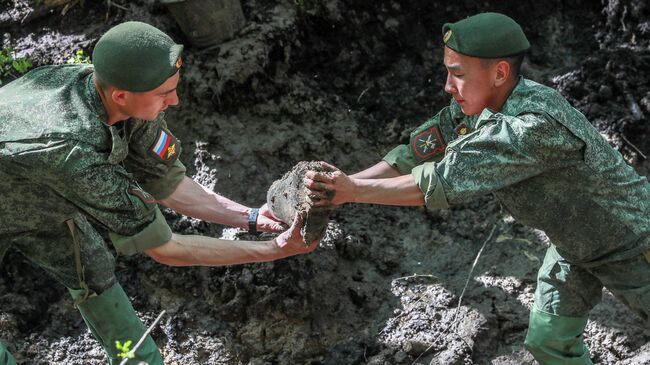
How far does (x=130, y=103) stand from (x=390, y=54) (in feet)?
8.76

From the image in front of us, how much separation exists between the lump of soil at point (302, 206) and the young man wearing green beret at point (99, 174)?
0.06 meters

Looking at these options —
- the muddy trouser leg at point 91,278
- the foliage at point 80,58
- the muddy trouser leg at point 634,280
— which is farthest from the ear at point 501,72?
the foliage at point 80,58

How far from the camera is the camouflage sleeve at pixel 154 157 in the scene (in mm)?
3799

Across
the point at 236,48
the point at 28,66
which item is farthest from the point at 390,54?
the point at 28,66

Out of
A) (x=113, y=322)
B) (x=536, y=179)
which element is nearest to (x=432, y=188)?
(x=536, y=179)

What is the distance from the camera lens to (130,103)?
339 cm

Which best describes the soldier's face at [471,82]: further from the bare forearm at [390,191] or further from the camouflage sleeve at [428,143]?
the bare forearm at [390,191]

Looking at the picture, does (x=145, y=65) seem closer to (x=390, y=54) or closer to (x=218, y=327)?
(x=218, y=327)

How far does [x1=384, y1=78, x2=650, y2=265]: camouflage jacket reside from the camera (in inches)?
123

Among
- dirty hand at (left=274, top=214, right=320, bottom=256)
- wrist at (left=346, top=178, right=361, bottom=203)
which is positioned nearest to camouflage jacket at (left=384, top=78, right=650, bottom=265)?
wrist at (left=346, top=178, right=361, bottom=203)

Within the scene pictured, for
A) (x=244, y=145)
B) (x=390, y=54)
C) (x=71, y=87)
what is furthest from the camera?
(x=390, y=54)

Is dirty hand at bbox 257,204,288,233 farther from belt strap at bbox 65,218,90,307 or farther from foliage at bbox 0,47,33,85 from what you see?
foliage at bbox 0,47,33,85

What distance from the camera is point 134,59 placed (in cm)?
324

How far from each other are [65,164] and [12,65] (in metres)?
2.44
